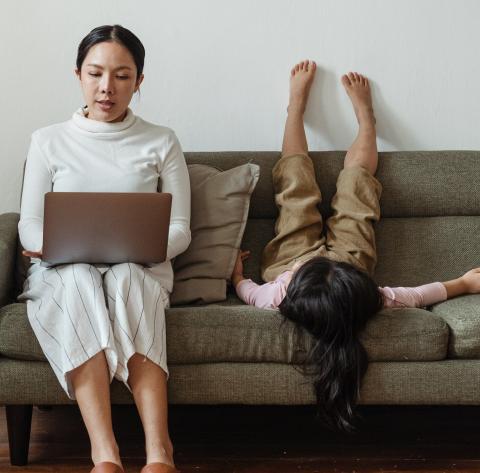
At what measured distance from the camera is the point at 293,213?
2660mm

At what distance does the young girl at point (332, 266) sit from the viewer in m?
2.13

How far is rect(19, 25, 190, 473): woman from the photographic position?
203 centimetres

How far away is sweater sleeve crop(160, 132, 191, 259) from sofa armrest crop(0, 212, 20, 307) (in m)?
0.45

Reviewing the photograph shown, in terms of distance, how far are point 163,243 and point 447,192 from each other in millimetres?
1074

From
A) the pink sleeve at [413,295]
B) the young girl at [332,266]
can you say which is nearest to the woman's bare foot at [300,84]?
the young girl at [332,266]

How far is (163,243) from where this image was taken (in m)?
2.15

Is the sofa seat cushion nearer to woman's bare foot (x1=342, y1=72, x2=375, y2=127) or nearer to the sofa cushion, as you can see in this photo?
the sofa cushion

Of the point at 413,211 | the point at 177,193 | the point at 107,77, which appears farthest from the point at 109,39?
the point at 413,211

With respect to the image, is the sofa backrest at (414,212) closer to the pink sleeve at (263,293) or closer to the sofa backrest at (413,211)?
the sofa backrest at (413,211)

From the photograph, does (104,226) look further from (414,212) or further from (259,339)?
(414,212)

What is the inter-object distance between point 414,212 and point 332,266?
2.17ft

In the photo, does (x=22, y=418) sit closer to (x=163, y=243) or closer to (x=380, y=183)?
(x=163, y=243)

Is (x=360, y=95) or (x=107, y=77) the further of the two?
(x=360, y=95)

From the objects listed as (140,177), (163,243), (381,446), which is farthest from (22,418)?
(381,446)
